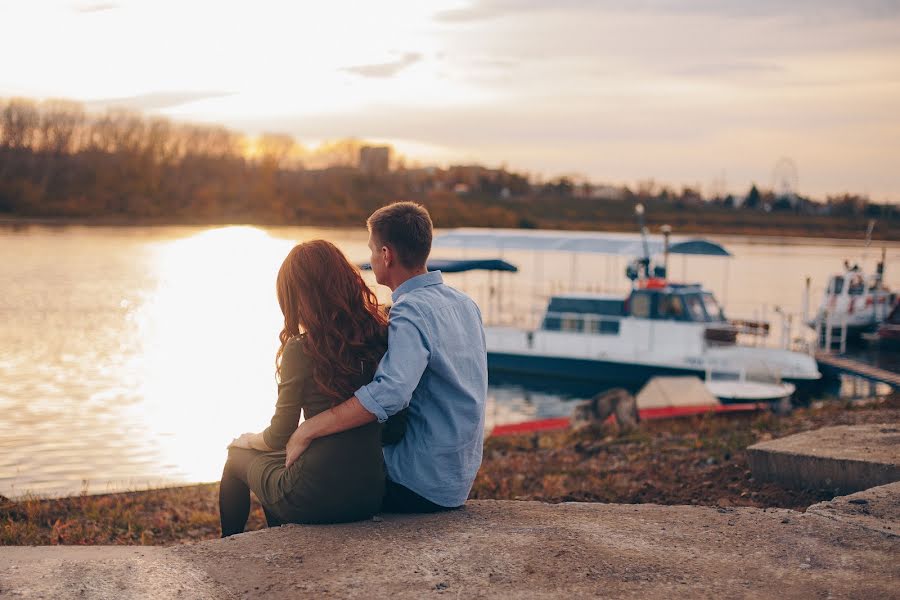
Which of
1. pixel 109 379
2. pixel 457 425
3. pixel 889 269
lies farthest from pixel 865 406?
pixel 889 269

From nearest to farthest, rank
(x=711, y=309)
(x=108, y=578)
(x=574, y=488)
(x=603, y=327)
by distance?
(x=108, y=578)
(x=574, y=488)
(x=711, y=309)
(x=603, y=327)

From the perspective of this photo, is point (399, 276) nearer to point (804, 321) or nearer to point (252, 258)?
point (804, 321)

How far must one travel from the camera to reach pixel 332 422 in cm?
405

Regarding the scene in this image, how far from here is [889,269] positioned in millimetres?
74375

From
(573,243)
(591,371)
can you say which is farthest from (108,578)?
(573,243)

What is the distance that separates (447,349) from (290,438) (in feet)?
2.51

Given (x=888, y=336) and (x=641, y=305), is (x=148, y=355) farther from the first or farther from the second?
(x=888, y=336)

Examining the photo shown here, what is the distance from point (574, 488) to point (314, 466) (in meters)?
4.31

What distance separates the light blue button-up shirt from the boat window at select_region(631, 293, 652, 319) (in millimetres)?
19982

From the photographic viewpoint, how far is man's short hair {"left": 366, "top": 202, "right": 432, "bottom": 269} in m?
4.18

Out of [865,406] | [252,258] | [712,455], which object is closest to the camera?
[712,455]

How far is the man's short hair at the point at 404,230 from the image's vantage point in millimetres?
4184

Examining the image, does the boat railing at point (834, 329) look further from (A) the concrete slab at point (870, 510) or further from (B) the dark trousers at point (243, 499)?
(B) the dark trousers at point (243, 499)

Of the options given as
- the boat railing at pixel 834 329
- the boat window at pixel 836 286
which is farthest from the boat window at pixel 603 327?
the boat window at pixel 836 286
